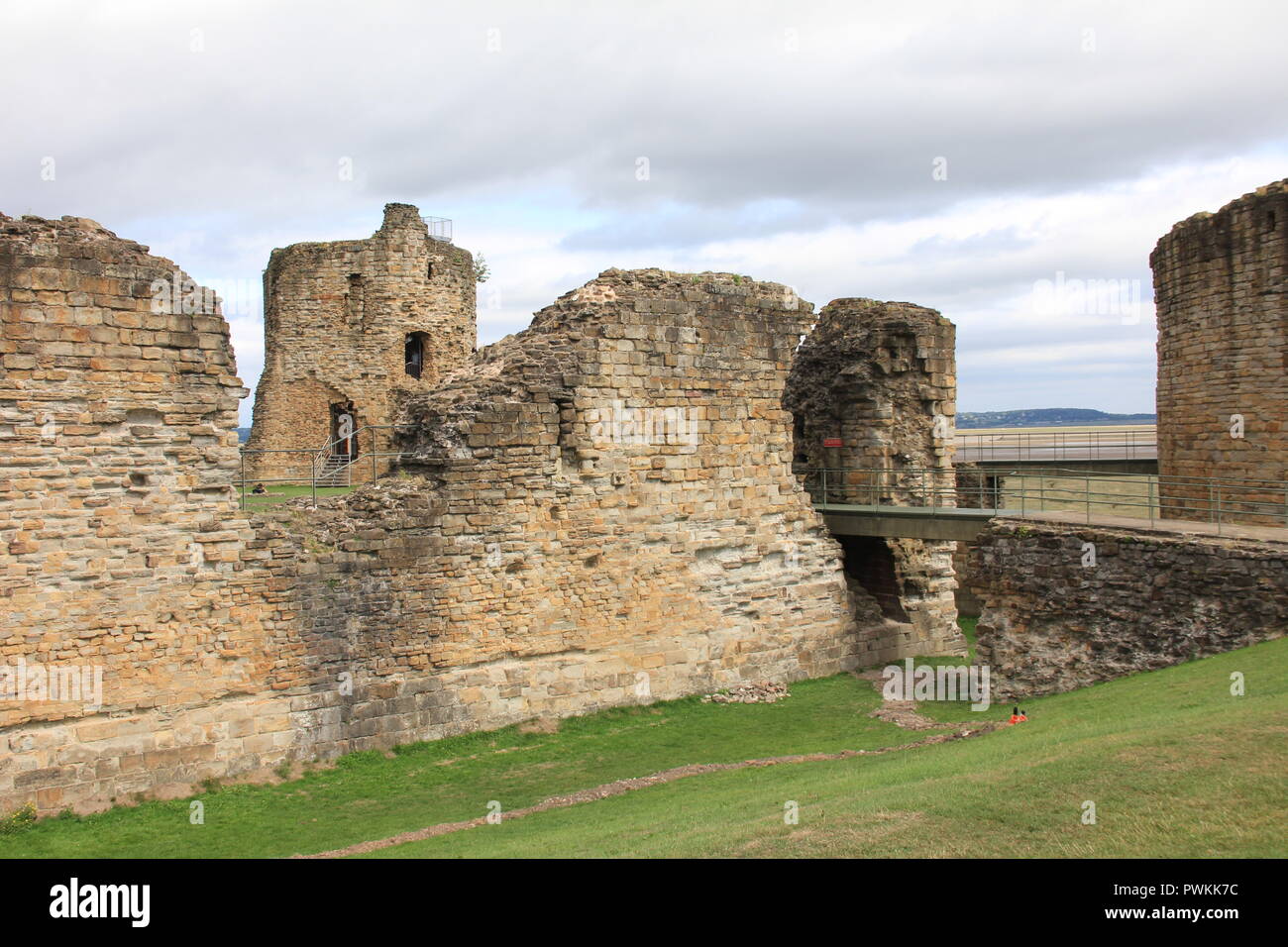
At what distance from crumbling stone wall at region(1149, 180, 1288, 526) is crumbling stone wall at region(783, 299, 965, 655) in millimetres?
4151

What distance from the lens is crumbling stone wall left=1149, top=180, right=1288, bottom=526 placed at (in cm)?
1902

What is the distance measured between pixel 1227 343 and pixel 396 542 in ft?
51.2

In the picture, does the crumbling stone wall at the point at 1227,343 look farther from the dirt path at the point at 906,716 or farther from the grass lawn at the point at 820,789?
the grass lawn at the point at 820,789

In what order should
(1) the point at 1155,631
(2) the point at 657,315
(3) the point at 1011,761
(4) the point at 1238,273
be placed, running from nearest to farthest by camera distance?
1. (3) the point at 1011,761
2. (1) the point at 1155,631
3. (2) the point at 657,315
4. (4) the point at 1238,273

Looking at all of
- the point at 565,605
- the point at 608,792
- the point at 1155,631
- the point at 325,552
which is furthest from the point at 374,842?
the point at 1155,631

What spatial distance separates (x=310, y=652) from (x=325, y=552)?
1232 mm

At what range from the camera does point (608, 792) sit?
39.9 ft

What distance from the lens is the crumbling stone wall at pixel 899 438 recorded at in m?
19.8

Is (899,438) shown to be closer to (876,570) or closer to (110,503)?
(876,570)

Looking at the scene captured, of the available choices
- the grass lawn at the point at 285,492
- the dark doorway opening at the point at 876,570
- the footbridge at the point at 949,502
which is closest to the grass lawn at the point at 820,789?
the footbridge at the point at 949,502

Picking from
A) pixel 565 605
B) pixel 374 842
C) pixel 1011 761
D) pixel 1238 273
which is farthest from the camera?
pixel 1238 273

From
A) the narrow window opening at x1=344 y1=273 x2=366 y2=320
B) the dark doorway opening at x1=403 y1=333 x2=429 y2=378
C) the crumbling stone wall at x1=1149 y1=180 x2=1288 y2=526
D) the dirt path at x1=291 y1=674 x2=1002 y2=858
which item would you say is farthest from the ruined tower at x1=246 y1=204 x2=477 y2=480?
the crumbling stone wall at x1=1149 y1=180 x2=1288 y2=526

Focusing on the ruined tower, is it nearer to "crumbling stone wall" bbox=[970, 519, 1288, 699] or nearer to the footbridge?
the footbridge

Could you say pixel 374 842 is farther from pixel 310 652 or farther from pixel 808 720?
pixel 808 720
